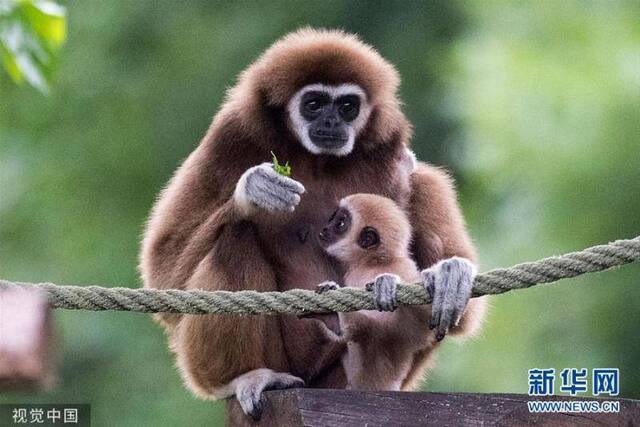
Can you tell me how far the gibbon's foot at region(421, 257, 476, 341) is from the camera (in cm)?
601

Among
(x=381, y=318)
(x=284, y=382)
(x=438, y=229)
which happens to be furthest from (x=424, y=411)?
(x=438, y=229)

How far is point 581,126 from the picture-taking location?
492 inches

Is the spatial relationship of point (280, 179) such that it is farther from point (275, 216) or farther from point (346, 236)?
point (346, 236)

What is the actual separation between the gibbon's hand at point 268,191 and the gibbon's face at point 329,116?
605 mm

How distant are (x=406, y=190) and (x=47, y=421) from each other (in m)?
2.77

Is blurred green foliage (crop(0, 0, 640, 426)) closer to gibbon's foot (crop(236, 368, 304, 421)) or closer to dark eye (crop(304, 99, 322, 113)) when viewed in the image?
dark eye (crop(304, 99, 322, 113))

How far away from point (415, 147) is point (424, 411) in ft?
35.7

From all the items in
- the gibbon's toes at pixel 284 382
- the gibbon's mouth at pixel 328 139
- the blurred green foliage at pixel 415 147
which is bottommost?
the gibbon's toes at pixel 284 382

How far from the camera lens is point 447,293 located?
6.02 m

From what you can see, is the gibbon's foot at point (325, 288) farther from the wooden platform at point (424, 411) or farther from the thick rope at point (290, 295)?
the wooden platform at point (424, 411)

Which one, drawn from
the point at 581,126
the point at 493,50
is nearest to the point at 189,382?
the point at 581,126

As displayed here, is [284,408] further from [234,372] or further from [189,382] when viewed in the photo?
[189,382]

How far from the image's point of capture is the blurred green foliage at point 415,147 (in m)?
12.0

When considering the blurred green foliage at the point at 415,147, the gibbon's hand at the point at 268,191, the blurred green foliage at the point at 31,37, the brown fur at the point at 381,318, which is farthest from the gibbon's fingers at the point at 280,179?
the blurred green foliage at the point at 415,147
